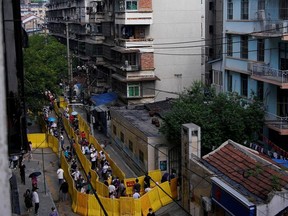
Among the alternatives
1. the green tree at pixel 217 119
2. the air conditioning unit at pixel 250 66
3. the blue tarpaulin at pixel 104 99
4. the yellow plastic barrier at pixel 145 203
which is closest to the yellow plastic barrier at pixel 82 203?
the yellow plastic barrier at pixel 145 203

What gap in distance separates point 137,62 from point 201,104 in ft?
51.2

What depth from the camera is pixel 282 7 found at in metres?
24.2

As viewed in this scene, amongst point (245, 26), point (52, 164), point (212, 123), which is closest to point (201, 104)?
point (212, 123)

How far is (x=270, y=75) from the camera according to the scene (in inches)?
930

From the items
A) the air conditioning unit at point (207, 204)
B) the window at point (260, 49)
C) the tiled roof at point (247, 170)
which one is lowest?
the air conditioning unit at point (207, 204)

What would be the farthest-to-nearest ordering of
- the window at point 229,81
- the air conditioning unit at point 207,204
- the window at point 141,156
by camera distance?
the window at point 229,81 → the window at point 141,156 → the air conditioning unit at point 207,204

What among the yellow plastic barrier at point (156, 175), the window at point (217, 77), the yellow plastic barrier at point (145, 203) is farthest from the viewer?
the window at point (217, 77)

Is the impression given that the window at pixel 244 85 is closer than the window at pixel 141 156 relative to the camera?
No

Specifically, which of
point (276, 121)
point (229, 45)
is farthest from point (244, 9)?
point (276, 121)

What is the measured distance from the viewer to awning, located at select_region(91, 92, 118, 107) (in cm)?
4150

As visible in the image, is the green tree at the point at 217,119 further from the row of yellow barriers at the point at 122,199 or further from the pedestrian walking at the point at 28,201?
the pedestrian walking at the point at 28,201

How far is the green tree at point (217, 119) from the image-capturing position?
22.3m

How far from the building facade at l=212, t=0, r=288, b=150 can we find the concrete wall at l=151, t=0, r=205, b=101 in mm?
10381

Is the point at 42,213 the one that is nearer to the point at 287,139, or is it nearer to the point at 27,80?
the point at 287,139
